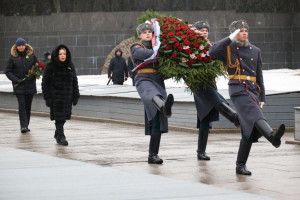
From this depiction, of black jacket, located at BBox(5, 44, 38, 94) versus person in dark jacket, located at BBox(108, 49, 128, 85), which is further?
person in dark jacket, located at BBox(108, 49, 128, 85)

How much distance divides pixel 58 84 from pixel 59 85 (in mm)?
23

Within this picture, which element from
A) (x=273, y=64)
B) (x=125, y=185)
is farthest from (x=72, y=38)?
(x=125, y=185)

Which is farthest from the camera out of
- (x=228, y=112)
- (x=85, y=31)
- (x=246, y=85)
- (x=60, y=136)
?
(x=85, y=31)

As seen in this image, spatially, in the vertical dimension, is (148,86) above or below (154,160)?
above

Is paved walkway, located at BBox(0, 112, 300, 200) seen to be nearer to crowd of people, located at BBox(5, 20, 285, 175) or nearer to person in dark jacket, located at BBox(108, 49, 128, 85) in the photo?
crowd of people, located at BBox(5, 20, 285, 175)

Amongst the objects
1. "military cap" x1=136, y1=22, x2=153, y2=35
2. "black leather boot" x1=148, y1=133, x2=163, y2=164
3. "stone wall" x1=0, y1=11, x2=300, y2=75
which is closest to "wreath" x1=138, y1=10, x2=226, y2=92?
"military cap" x1=136, y1=22, x2=153, y2=35

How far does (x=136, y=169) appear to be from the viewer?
1075cm

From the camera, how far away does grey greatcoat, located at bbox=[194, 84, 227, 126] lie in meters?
11.6

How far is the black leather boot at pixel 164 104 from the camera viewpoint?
10.7 m

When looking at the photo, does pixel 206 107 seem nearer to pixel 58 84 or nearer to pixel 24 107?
pixel 58 84

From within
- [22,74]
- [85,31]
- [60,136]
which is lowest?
[85,31]

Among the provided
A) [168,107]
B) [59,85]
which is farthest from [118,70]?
[168,107]

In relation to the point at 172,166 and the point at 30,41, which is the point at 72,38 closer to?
the point at 30,41

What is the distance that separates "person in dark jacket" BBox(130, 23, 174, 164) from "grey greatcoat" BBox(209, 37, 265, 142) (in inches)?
42.5
